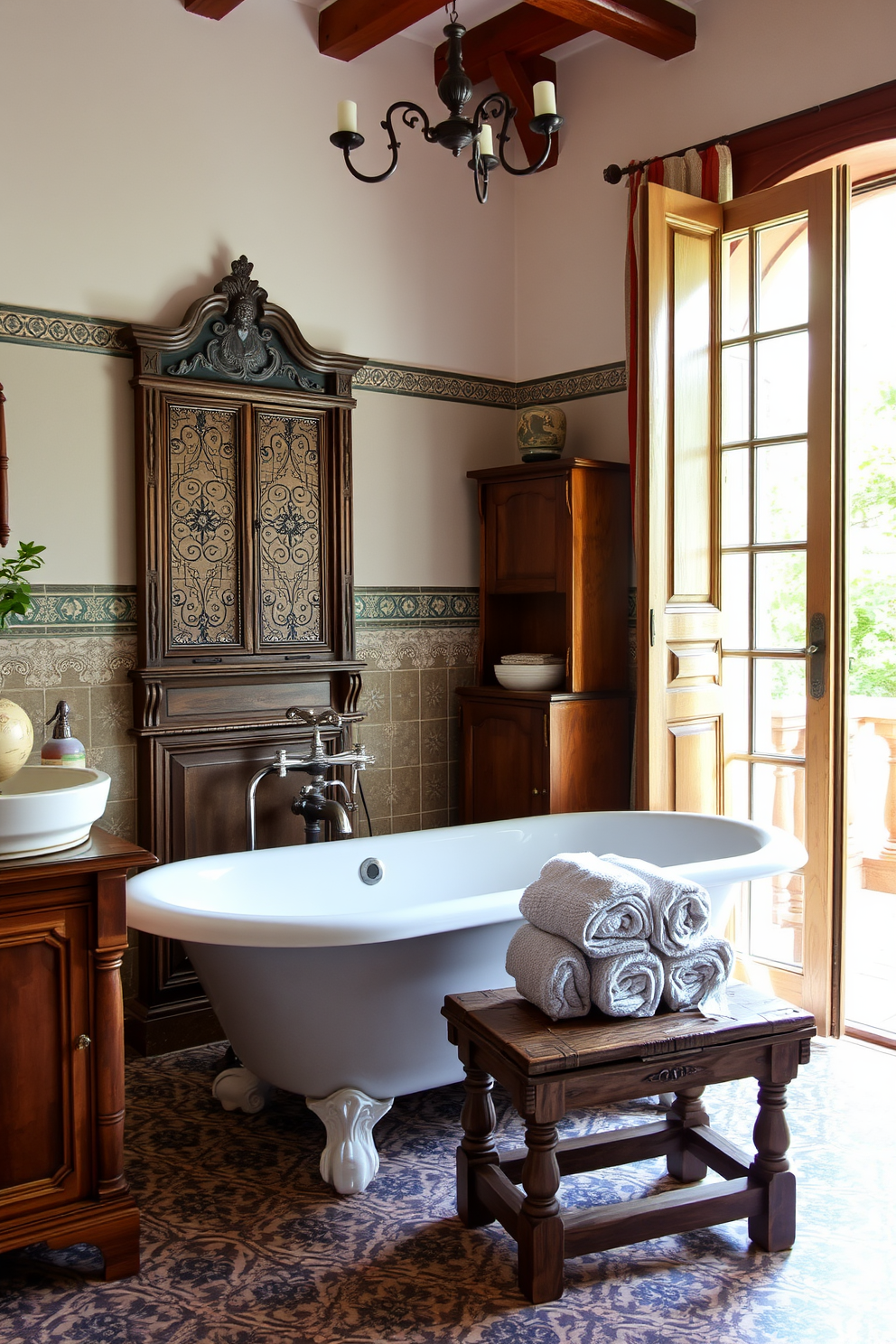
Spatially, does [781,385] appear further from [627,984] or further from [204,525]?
[627,984]

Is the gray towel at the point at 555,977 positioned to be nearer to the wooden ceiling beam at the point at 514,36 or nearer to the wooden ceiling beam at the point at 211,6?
the wooden ceiling beam at the point at 211,6

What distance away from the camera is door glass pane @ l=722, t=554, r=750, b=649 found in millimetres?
3541

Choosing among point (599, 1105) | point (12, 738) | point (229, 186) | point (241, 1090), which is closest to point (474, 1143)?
point (599, 1105)

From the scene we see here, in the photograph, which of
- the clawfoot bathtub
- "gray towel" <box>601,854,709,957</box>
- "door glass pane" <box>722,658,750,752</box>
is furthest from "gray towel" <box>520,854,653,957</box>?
"door glass pane" <box>722,658,750,752</box>

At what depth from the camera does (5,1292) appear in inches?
84.7

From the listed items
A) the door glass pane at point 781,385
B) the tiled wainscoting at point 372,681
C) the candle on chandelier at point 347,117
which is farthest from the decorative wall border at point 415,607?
the candle on chandelier at point 347,117

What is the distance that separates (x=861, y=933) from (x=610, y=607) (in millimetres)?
1786

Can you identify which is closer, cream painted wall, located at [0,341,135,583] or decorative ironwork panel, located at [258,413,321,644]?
cream painted wall, located at [0,341,135,583]

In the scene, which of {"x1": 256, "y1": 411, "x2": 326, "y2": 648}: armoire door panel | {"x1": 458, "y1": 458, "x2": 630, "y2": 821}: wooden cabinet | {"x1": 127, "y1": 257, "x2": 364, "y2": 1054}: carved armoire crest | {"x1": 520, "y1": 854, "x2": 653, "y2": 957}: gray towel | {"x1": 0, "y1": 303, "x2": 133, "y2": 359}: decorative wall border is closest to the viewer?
{"x1": 520, "y1": 854, "x2": 653, "y2": 957}: gray towel

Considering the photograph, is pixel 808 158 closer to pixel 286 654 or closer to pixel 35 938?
pixel 286 654

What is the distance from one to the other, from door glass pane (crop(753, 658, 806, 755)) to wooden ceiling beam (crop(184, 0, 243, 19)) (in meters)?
2.60

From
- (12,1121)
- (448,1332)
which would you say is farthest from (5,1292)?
(448,1332)

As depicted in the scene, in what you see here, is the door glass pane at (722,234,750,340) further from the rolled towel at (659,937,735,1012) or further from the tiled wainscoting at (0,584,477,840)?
the rolled towel at (659,937,735,1012)

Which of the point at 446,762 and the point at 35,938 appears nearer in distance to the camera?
the point at 35,938
